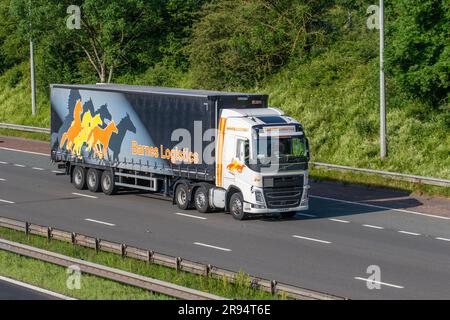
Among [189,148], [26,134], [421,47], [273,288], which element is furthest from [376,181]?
[26,134]

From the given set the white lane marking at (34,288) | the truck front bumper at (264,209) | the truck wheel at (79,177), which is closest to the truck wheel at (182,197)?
the truck front bumper at (264,209)

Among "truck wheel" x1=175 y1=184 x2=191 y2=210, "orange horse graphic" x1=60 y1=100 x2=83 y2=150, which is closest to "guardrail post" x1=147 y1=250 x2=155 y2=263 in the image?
"truck wheel" x1=175 y1=184 x2=191 y2=210

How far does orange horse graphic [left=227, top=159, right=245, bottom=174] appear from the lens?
29.8m

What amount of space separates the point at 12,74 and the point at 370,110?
30820 mm

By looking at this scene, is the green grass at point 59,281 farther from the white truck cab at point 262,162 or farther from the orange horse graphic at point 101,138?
the orange horse graphic at point 101,138

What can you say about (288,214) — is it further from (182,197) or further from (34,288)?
(34,288)

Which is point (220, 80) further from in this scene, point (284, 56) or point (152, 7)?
point (152, 7)

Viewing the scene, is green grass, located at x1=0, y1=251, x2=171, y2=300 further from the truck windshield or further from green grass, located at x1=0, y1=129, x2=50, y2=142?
green grass, located at x1=0, y1=129, x2=50, y2=142

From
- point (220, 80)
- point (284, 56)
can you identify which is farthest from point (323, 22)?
point (220, 80)

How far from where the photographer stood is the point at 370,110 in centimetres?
4288

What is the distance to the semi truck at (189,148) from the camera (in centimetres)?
2959

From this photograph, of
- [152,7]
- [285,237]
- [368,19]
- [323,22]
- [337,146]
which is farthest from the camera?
[152,7]

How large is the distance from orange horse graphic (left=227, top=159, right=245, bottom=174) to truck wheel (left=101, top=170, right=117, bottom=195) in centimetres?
623

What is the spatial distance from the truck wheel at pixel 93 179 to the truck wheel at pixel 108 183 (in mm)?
306
